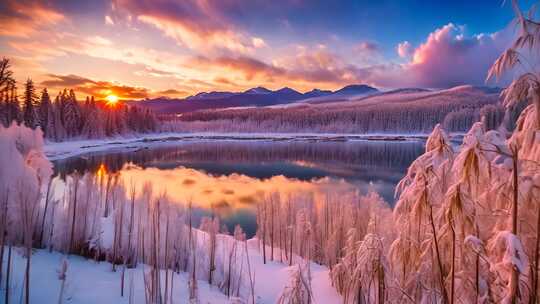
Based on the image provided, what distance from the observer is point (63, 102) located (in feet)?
202

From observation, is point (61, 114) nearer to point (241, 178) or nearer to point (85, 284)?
point (241, 178)

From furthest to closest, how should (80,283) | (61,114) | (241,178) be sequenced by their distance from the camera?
(61,114) < (241,178) < (80,283)

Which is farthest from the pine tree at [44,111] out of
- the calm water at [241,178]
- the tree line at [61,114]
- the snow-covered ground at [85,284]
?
the snow-covered ground at [85,284]

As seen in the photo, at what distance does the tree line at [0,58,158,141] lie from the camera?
4759cm

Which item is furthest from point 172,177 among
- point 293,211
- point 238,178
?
point 293,211

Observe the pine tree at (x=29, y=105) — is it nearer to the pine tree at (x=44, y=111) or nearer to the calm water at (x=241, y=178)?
the pine tree at (x=44, y=111)

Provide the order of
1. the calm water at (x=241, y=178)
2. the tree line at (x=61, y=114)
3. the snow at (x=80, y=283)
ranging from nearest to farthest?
1. the snow at (x=80, y=283)
2. the calm water at (x=241, y=178)
3. the tree line at (x=61, y=114)

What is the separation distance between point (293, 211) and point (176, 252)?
7186 millimetres

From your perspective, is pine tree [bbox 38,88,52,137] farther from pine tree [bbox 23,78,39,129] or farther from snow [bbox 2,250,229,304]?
snow [bbox 2,250,229,304]

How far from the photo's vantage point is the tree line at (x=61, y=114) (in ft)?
156

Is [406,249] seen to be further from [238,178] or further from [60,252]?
[238,178]

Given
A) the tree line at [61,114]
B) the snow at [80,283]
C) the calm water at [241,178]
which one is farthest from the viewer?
the tree line at [61,114]

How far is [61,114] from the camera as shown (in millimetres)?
59719

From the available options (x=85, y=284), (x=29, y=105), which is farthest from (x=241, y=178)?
(x=29, y=105)
